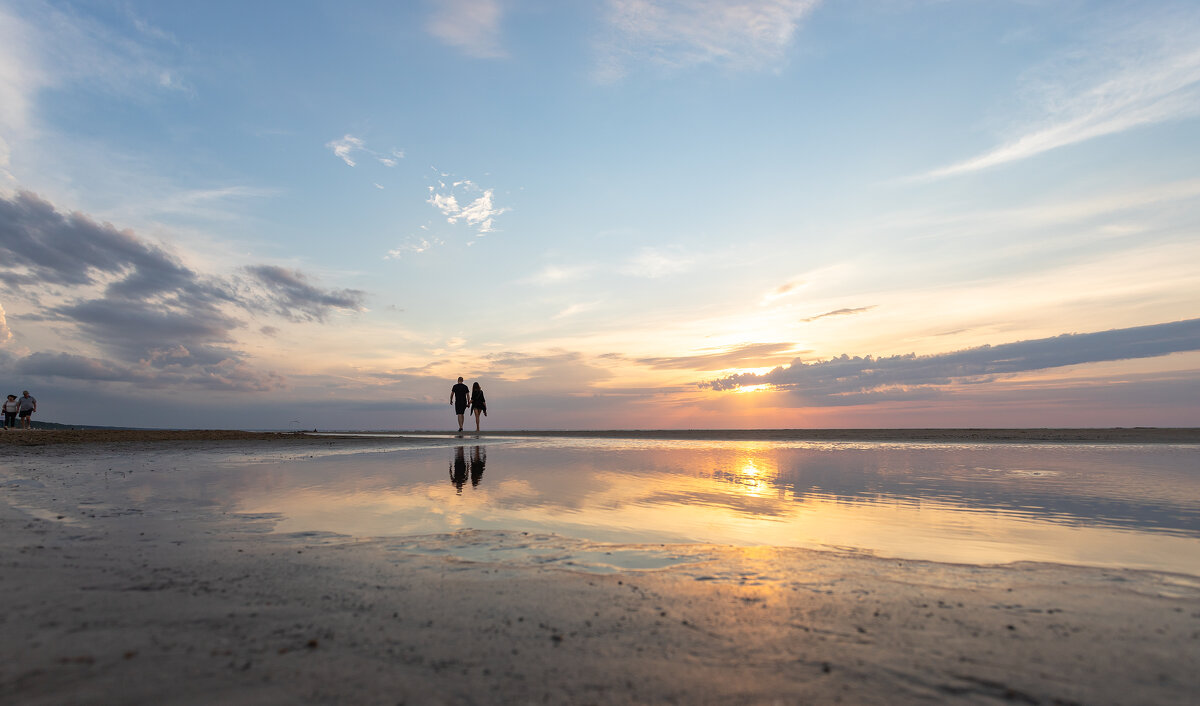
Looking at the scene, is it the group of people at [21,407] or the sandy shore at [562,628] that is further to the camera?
the group of people at [21,407]

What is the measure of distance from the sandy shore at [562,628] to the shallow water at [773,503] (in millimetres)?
1126

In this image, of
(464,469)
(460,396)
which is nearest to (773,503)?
(464,469)

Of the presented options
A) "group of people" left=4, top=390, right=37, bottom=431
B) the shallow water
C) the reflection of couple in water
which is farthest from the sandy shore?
"group of people" left=4, top=390, right=37, bottom=431

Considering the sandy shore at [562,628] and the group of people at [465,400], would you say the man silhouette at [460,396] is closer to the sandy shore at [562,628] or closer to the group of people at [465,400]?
the group of people at [465,400]

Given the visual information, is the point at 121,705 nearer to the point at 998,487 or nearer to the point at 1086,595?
the point at 1086,595

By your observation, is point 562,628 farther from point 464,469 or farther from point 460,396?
point 460,396

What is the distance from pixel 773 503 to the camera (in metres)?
9.44

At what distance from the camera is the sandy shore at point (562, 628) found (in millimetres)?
2857

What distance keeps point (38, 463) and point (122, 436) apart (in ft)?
40.2

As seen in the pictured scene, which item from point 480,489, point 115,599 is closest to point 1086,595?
point 115,599

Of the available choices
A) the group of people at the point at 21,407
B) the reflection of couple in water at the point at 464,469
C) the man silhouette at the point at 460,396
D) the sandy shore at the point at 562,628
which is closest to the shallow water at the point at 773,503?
the reflection of couple in water at the point at 464,469

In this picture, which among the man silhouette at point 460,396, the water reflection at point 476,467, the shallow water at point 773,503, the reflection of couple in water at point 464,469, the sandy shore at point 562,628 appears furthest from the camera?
the man silhouette at point 460,396

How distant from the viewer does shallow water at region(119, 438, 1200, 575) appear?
658cm

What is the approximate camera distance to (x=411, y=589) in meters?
4.52
